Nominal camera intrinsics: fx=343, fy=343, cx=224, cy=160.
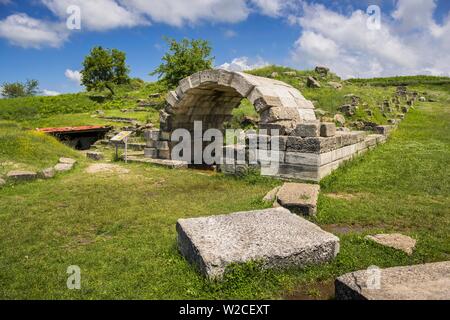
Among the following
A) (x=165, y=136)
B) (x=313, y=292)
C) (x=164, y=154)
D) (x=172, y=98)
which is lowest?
(x=313, y=292)

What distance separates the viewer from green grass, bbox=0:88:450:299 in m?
3.41

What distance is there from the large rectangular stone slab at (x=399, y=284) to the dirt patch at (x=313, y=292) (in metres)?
0.25

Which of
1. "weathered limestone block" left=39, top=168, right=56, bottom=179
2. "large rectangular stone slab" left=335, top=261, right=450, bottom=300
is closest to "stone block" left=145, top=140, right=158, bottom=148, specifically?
"weathered limestone block" left=39, top=168, right=56, bottom=179

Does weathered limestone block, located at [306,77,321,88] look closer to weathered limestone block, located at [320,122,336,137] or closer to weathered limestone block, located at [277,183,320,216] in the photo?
weathered limestone block, located at [320,122,336,137]

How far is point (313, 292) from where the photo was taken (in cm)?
333

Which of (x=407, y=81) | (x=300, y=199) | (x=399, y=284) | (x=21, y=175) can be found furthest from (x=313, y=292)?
(x=407, y=81)

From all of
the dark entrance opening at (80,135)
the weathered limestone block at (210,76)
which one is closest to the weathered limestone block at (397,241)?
the weathered limestone block at (210,76)

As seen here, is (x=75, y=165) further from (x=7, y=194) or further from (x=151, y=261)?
(x=151, y=261)

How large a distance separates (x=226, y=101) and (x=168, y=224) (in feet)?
25.9

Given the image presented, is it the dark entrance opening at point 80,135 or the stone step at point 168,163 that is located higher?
the dark entrance opening at point 80,135

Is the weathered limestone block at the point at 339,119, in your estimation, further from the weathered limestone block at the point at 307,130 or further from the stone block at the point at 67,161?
the stone block at the point at 67,161

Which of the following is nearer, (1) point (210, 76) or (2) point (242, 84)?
(2) point (242, 84)

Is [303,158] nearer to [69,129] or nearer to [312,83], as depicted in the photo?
[69,129]

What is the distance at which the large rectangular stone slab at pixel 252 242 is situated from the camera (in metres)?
3.48
